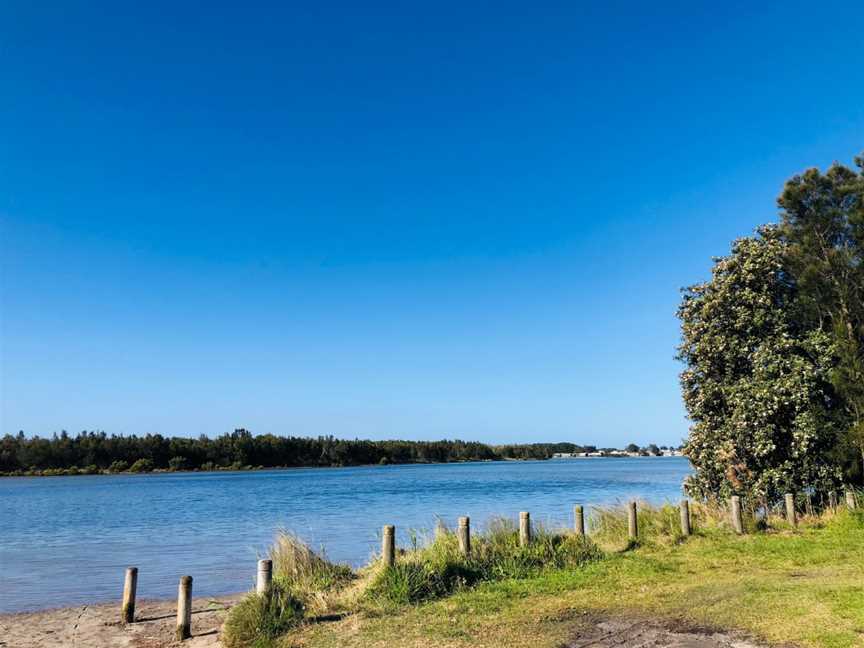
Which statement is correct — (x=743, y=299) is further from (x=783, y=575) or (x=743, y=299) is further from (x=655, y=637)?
(x=655, y=637)

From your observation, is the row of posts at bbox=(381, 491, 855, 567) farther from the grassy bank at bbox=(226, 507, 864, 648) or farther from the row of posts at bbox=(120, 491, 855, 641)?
the grassy bank at bbox=(226, 507, 864, 648)

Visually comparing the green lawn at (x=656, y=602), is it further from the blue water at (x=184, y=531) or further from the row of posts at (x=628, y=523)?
the blue water at (x=184, y=531)

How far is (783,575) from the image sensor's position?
12617 millimetres

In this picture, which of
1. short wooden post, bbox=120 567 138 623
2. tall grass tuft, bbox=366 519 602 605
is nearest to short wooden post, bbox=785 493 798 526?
tall grass tuft, bbox=366 519 602 605

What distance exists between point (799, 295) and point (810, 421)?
4323 millimetres

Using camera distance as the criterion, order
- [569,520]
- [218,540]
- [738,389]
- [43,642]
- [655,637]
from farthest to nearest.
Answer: [218,540]
[569,520]
[738,389]
[43,642]
[655,637]

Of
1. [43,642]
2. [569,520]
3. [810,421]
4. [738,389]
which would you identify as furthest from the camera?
[569,520]

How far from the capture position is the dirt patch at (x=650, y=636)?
350 inches

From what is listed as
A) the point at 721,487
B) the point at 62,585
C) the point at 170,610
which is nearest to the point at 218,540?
the point at 62,585

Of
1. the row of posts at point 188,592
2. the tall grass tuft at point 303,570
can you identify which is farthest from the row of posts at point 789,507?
the row of posts at point 188,592

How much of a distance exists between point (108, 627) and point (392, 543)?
6.01 m

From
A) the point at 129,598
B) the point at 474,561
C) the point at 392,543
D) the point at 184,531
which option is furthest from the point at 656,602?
the point at 184,531

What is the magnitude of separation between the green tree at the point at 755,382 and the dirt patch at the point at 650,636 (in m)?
12.1

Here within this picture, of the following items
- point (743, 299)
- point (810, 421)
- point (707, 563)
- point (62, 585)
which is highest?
point (743, 299)
